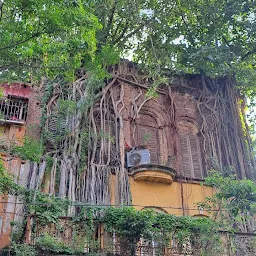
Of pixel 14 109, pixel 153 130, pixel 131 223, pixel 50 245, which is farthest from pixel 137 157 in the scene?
pixel 50 245

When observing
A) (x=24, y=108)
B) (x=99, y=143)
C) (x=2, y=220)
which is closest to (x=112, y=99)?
(x=99, y=143)

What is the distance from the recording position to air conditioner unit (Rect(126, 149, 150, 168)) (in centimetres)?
1165

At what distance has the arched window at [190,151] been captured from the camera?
1292cm

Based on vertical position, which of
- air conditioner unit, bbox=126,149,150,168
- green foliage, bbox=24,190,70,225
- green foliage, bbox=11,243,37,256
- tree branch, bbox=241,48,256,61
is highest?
tree branch, bbox=241,48,256,61

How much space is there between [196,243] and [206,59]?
273 inches

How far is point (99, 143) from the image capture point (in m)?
11.9

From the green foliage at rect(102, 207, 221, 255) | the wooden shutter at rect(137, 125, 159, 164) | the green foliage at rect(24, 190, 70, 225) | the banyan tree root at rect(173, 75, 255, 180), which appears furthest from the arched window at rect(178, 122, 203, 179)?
the green foliage at rect(24, 190, 70, 225)

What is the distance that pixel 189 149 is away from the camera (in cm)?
1343

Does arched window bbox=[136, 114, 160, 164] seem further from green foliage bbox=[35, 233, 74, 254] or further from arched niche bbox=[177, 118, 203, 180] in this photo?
green foliage bbox=[35, 233, 74, 254]

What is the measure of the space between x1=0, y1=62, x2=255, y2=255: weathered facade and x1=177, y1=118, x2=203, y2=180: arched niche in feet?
0.11

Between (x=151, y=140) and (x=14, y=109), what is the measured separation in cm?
435

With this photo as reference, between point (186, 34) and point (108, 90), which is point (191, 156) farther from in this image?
point (186, 34)

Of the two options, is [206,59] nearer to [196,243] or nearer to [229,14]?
[229,14]

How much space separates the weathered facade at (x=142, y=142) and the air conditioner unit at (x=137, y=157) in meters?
0.16
